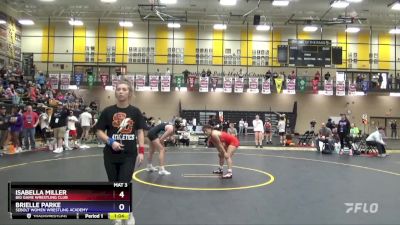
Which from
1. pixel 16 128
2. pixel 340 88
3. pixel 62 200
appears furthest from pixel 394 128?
pixel 62 200

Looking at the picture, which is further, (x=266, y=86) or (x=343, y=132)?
(x=266, y=86)

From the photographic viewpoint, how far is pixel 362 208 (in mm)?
6645

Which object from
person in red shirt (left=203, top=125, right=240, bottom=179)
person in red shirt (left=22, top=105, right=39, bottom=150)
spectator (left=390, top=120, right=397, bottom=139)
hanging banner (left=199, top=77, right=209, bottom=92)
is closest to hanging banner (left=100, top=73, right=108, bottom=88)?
hanging banner (left=199, top=77, right=209, bottom=92)

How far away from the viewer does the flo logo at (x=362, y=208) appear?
6.37 m

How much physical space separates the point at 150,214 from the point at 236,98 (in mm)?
26770

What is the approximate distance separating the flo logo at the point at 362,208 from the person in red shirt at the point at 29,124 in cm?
1252

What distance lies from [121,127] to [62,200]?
113cm

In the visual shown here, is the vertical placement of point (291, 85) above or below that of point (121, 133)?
above

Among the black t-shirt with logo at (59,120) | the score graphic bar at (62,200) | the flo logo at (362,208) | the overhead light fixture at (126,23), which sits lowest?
the flo logo at (362,208)

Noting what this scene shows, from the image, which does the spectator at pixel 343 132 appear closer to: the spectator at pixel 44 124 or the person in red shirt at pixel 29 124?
the person in red shirt at pixel 29 124

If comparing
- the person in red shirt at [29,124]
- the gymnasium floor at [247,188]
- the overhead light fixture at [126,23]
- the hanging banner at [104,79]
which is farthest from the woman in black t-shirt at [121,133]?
the overhead light fixture at [126,23]

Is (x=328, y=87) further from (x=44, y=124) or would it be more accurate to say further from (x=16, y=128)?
(x=16, y=128)

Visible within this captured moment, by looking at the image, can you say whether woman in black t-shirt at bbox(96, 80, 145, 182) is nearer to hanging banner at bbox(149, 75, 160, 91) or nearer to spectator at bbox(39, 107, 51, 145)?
spectator at bbox(39, 107, 51, 145)

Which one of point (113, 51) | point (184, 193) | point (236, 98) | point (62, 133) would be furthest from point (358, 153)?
point (113, 51)
